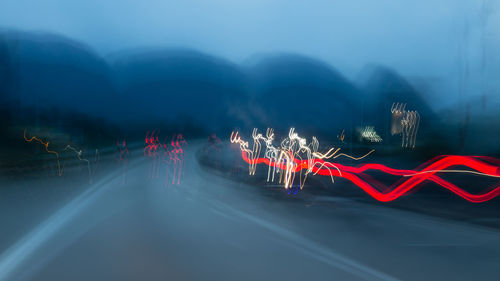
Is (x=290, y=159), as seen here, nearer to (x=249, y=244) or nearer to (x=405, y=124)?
(x=249, y=244)

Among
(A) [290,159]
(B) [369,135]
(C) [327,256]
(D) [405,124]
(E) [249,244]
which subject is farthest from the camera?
(B) [369,135]

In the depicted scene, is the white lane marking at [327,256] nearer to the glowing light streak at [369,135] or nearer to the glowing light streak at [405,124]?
the glowing light streak at [405,124]

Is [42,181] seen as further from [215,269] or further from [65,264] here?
[215,269]

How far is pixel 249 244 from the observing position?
7.91 m

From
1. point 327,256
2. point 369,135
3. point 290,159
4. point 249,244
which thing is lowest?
point 249,244

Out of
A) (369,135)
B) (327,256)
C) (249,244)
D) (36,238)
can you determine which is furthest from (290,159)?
(369,135)

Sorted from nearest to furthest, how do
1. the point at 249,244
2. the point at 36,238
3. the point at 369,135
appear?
the point at 249,244
the point at 36,238
the point at 369,135

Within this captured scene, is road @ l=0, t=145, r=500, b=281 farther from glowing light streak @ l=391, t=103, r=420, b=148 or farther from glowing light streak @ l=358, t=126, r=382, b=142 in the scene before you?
glowing light streak @ l=358, t=126, r=382, b=142

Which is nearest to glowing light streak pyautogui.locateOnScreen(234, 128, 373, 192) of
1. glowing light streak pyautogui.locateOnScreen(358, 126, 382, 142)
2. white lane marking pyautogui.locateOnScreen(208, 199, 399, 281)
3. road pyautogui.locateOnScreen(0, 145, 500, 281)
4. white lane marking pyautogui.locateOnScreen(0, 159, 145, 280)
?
road pyautogui.locateOnScreen(0, 145, 500, 281)

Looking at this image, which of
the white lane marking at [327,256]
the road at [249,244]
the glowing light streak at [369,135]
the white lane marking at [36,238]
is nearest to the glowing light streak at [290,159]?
the road at [249,244]

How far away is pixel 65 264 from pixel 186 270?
1724 mm

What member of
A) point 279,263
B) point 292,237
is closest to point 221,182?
point 292,237

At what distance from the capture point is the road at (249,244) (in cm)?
621

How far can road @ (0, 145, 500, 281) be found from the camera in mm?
6207
